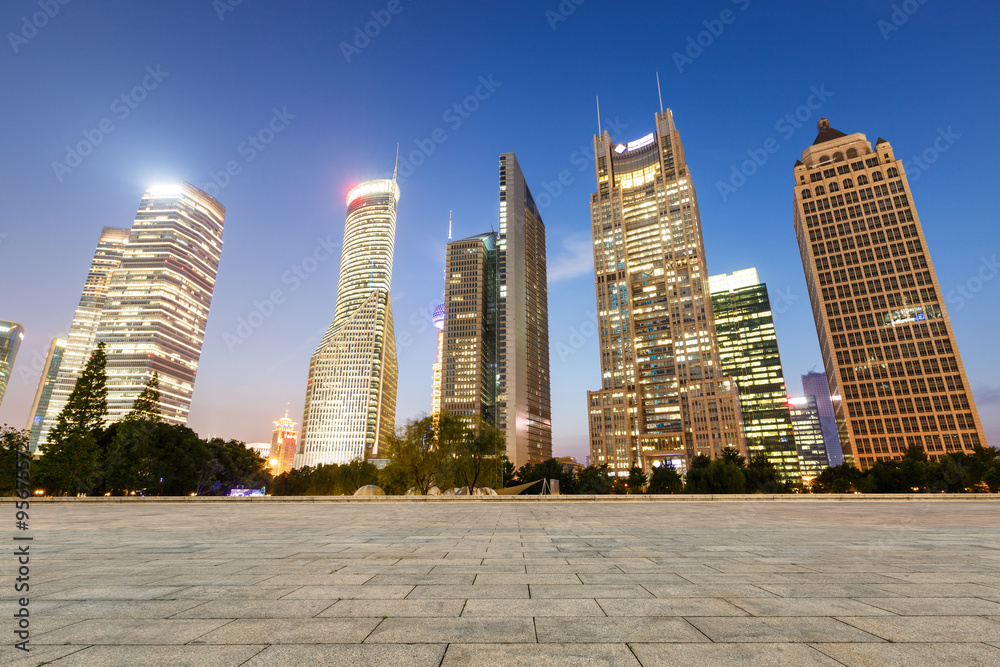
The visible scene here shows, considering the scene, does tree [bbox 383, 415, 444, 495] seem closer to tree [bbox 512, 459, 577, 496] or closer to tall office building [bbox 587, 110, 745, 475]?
tree [bbox 512, 459, 577, 496]

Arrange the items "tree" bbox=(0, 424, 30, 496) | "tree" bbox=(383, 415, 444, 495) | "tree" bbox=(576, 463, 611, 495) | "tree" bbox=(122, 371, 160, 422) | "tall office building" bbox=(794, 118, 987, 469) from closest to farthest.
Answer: "tree" bbox=(0, 424, 30, 496)
"tree" bbox=(383, 415, 444, 495)
"tree" bbox=(122, 371, 160, 422)
"tree" bbox=(576, 463, 611, 495)
"tall office building" bbox=(794, 118, 987, 469)

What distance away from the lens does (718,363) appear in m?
172

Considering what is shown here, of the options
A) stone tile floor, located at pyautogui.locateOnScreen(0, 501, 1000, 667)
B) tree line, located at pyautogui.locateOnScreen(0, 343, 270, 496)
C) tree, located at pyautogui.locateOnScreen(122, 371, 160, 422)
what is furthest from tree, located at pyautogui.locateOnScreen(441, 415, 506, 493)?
stone tile floor, located at pyautogui.locateOnScreen(0, 501, 1000, 667)

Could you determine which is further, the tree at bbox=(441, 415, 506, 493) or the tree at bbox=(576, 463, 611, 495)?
the tree at bbox=(576, 463, 611, 495)

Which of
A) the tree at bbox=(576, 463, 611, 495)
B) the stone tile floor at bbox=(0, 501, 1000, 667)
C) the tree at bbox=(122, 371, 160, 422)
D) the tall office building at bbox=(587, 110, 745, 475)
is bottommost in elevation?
the tree at bbox=(576, 463, 611, 495)

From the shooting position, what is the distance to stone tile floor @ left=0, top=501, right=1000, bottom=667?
10.0ft

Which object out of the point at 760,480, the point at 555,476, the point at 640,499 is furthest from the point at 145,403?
the point at 760,480

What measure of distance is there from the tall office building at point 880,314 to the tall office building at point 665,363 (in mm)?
38610

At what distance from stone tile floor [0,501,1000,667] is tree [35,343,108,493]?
45.6 metres

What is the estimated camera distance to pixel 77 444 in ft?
138

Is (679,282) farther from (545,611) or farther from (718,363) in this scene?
(545,611)

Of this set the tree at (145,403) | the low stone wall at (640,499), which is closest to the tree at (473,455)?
the low stone wall at (640,499)

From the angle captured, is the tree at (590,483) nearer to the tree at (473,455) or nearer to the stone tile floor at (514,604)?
the tree at (473,455)

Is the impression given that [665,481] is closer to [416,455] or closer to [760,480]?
[760,480]
